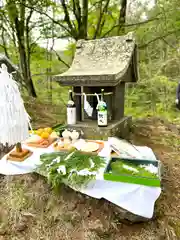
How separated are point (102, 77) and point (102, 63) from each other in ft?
1.78

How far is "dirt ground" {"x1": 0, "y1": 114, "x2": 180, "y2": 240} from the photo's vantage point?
1.57m

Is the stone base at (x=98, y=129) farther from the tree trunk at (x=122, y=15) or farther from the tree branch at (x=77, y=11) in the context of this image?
the tree branch at (x=77, y=11)

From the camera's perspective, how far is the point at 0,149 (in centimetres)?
253

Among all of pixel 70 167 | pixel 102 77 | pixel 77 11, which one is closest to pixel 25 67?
pixel 77 11

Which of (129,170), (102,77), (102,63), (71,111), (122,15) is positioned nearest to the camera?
(129,170)

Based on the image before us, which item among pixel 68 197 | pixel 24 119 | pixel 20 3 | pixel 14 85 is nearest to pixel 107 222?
pixel 68 197

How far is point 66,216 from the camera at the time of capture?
1.69 meters

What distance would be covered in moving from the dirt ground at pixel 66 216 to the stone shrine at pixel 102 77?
99 cm

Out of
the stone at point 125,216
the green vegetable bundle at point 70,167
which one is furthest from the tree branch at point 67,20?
the stone at point 125,216

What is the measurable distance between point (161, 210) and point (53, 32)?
484 centimetres

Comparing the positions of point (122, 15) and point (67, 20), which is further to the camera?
point (122, 15)

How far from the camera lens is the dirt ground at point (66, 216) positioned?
5.16ft

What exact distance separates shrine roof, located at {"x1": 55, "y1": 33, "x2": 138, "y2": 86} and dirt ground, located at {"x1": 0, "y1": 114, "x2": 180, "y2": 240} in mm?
1337

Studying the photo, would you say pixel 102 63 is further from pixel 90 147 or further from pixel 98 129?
pixel 90 147
